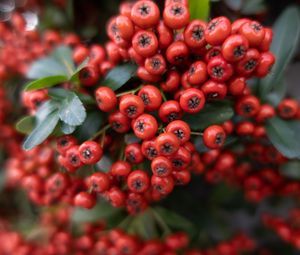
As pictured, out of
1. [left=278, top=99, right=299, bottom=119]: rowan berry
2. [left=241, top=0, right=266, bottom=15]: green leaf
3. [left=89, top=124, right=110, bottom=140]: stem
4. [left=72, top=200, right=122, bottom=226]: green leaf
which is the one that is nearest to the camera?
[left=89, top=124, right=110, bottom=140]: stem

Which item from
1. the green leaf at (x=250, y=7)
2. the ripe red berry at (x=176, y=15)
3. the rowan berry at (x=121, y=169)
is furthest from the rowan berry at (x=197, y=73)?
the green leaf at (x=250, y=7)

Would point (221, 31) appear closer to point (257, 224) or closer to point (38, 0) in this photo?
point (38, 0)

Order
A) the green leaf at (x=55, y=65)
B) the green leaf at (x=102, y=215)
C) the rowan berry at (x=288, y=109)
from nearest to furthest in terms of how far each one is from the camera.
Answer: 1. the rowan berry at (x=288, y=109)
2. the green leaf at (x=55, y=65)
3. the green leaf at (x=102, y=215)

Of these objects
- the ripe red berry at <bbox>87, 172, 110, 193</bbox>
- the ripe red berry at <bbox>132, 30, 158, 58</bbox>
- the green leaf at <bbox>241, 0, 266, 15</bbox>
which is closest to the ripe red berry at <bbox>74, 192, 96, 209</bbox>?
the ripe red berry at <bbox>87, 172, 110, 193</bbox>

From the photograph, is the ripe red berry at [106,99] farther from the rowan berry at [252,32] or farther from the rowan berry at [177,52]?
the rowan berry at [252,32]

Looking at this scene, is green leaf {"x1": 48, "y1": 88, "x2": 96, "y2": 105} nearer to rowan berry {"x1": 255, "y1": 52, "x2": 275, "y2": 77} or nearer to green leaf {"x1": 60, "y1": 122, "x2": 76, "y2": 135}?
green leaf {"x1": 60, "y1": 122, "x2": 76, "y2": 135}

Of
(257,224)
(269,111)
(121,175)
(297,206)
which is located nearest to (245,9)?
(269,111)
